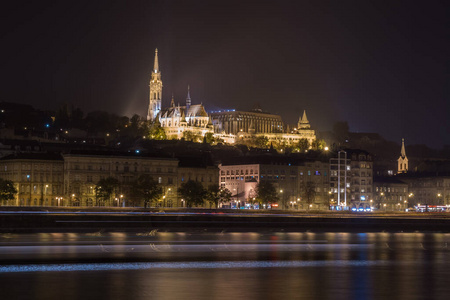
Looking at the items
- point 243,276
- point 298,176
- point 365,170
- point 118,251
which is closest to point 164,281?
point 243,276

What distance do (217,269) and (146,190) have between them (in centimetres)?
7564

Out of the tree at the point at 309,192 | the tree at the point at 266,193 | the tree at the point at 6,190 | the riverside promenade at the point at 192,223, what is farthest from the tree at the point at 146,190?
the tree at the point at 309,192

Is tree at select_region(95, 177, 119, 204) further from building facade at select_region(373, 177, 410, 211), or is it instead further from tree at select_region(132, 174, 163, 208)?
building facade at select_region(373, 177, 410, 211)

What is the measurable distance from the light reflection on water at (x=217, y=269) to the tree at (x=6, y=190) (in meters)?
53.7

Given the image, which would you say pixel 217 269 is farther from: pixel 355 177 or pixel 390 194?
pixel 390 194

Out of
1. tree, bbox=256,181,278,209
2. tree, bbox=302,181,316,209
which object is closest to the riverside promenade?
tree, bbox=256,181,278,209

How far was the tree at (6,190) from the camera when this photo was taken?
341 feet

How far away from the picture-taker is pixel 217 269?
113 ft

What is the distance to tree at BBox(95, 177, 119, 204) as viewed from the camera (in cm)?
10831

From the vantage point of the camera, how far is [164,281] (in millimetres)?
30047

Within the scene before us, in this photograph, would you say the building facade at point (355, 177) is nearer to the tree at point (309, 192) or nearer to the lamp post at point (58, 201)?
the tree at point (309, 192)

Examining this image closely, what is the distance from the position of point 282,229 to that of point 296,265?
3508 centimetres

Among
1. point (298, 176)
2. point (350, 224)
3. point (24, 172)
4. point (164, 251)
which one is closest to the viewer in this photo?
point (164, 251)

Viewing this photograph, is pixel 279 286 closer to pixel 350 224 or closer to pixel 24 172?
pixel 350 224
